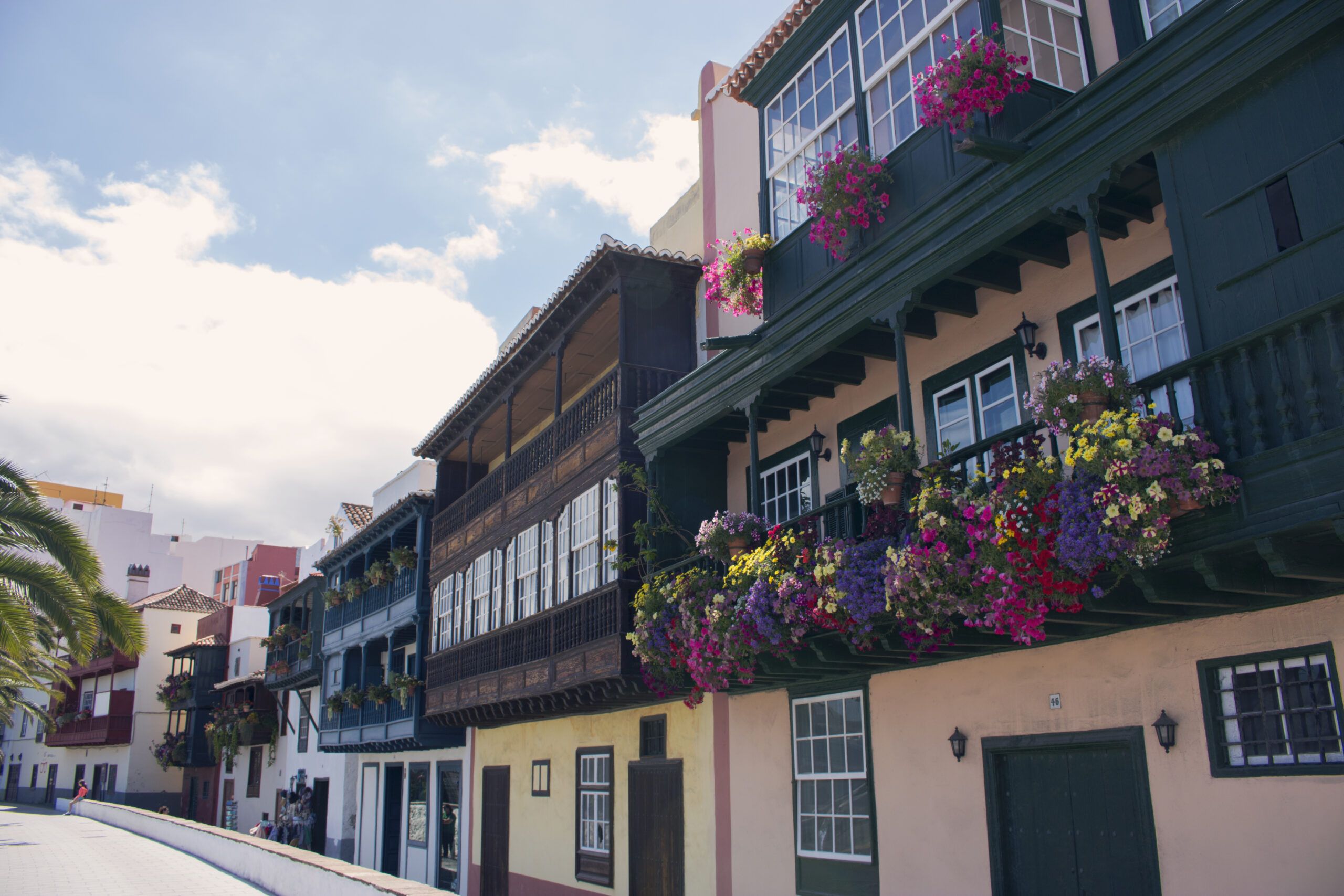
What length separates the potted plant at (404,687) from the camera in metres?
22.3

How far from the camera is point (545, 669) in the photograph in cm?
1553

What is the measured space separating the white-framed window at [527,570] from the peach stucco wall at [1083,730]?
18.7 feet

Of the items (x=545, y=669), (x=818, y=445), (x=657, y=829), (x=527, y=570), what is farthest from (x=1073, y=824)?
(x=527, y=570)

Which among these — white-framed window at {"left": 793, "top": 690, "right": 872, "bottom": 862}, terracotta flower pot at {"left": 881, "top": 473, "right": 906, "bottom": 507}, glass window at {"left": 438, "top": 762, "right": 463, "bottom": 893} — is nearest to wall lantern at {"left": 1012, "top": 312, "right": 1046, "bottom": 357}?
terracotta flower pot at {"left": 881, "top": 473, "right": 906, "bottom": 507}

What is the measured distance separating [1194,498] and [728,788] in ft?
27.4

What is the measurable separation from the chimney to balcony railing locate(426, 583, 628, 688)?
5094cm

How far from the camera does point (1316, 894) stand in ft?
21.8

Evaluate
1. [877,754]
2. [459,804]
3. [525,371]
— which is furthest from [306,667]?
[877,754]

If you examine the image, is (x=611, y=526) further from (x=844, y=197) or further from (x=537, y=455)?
(x=844, y=197)

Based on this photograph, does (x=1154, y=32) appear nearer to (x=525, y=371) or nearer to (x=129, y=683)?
(x=525, y=371)

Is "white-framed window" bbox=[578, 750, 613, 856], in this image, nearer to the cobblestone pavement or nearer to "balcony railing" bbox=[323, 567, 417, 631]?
the cobblestone pavement

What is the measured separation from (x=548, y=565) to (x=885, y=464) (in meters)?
9.01

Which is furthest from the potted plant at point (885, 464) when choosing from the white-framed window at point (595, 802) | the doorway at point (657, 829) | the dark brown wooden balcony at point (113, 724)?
the dark brown wooden balcony at point (113, 724)

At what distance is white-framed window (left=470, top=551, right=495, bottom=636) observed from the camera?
18938 millimetres
